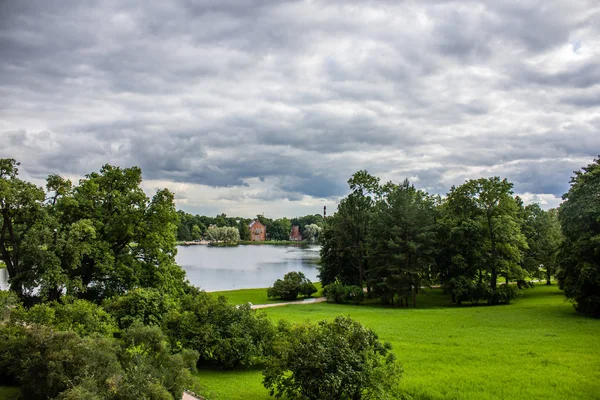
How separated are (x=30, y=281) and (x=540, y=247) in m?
40.2

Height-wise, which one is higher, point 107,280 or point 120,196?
point 120,196

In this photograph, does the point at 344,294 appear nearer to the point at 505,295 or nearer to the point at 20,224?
the point at 505,295

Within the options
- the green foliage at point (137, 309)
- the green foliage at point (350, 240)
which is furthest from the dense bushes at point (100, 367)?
the green foliage at point (350, 240)

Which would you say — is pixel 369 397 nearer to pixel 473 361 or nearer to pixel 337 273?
pixel 473 361

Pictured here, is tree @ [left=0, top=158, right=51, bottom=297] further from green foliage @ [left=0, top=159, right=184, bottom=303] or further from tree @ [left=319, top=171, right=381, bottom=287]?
tree @ [left=319, top=171, right=381, bottom=287]

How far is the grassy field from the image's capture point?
11648 millimetres

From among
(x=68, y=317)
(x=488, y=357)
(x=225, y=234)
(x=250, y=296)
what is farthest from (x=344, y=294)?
(x=225, y=234)

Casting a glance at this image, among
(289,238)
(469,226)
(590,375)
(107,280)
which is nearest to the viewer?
(590,375)

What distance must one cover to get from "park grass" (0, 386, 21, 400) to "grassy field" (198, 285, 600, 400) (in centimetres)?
462

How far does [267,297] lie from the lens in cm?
3975

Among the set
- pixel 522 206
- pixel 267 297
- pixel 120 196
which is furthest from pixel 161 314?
pixel 522 206

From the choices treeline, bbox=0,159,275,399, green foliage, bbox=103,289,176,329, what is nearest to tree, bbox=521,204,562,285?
treeline, bbox=0,159,275,399

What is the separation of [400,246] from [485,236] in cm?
716

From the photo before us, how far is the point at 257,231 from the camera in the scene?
185 metres
